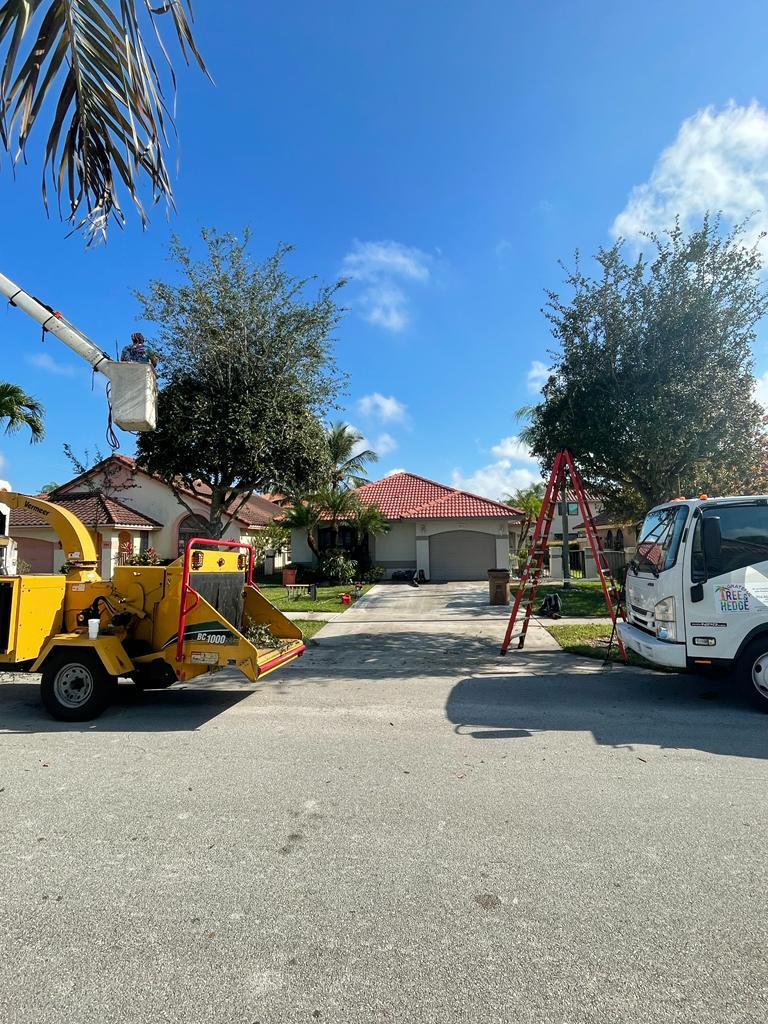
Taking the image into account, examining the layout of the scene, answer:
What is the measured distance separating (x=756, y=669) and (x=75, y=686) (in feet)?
23.9

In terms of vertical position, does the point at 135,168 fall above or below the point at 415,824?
above

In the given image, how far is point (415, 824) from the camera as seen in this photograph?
3.83 metres

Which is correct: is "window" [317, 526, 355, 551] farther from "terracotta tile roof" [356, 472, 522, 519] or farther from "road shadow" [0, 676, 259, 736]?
"road shadow" [0, 676, 259, 736]

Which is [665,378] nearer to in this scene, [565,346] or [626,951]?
[565,346]

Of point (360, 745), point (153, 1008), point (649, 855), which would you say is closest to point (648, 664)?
point (360, 745)

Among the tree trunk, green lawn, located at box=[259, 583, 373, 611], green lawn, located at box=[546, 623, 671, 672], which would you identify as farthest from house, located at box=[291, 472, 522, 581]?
green lawn, located at box=[546, 623, 671, 672]

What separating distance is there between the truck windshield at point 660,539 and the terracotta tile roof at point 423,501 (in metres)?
18.9

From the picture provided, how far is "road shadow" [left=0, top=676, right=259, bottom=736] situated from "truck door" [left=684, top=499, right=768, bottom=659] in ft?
17.5

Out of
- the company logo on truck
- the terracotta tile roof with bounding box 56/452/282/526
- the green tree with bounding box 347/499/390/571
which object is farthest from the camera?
the green tree with bounding box 347/499/390/571

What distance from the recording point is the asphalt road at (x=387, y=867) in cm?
239

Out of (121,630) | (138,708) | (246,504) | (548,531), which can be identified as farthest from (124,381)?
(246,504)

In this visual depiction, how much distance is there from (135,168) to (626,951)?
15.6 feet

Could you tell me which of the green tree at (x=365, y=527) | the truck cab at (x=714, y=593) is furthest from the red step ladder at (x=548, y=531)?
the green tree at (x=365, y=527)

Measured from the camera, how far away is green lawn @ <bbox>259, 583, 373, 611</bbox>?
17.6 meters
